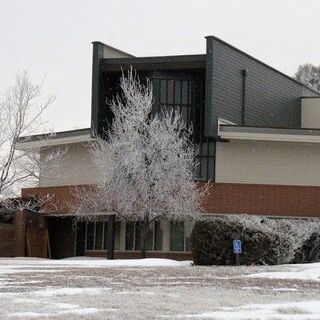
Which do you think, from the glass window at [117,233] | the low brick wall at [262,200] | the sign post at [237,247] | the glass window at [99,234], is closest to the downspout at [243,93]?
the low brick wall at [262,200]

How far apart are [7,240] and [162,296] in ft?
87.5

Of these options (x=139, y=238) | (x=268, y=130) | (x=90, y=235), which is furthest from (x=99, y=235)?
(x=268, y=130)

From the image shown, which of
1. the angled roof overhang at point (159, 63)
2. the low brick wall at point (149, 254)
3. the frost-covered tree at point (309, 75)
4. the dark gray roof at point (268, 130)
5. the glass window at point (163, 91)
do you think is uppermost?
the frost-covered tree at point (309, 75)

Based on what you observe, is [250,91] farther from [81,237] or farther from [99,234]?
[81,237]

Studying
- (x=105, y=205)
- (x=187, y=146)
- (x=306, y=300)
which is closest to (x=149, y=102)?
(x=187, y=146)

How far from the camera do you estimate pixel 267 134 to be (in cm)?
3591

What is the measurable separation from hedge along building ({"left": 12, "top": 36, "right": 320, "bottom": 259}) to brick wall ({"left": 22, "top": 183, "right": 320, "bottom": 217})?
0.15ft

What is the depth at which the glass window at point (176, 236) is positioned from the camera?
122ft

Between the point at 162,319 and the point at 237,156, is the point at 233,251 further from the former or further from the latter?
the point at 162,319

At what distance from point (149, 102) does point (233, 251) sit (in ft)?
34.9

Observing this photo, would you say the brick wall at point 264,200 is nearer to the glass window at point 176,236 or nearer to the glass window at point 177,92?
the glass window at point 176,236

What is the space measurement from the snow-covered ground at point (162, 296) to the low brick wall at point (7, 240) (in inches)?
782

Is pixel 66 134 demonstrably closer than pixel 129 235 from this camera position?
No

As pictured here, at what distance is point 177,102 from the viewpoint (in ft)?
122
